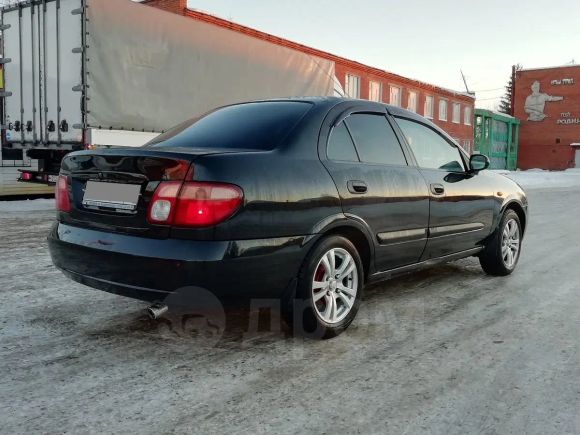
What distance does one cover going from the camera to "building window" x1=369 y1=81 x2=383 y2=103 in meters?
27.9

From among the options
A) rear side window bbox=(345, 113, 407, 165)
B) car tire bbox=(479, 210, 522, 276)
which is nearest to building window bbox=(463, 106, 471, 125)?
car tire bbox=(479, 210, 522, 276)

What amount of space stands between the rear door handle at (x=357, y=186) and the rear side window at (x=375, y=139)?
210mm

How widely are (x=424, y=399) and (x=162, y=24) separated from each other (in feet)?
28.5

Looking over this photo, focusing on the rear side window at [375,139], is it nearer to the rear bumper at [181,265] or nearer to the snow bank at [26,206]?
the rear bumper at [181,265]

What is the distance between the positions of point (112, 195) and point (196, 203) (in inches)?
23.5

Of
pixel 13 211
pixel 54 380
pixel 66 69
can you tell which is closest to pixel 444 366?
pixel 54 380

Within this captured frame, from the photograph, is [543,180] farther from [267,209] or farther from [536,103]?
[267,209]

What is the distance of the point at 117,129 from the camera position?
8859 millimetres

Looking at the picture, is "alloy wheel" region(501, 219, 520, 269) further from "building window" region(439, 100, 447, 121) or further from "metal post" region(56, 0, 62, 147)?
"building window" region(439, 100, 447, 121)

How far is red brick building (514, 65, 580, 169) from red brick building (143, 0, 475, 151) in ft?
50.1

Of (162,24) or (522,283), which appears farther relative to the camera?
(162,24)

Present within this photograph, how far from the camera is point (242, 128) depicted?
348cm

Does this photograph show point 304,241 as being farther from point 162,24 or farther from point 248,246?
point 162,24

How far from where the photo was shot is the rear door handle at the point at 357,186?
340cm
